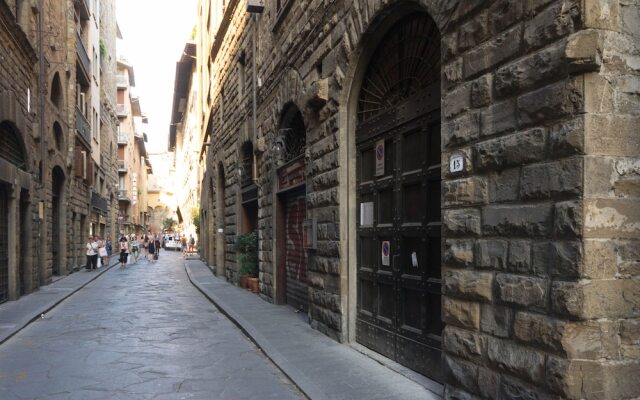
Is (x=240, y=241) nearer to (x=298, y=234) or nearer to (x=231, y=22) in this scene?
(x=298, y=234)

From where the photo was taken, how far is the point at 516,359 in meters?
→ 4.11

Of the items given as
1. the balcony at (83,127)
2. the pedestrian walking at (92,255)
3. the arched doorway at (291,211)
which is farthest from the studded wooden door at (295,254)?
the pedestrian walking at (92,255)

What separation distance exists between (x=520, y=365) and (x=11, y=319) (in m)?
10.1

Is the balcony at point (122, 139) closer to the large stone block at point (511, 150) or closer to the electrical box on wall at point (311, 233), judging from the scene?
the electrical box on wall at point (311, 233)

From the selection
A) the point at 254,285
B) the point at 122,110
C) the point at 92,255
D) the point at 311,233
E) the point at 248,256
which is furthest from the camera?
the point at 122,110

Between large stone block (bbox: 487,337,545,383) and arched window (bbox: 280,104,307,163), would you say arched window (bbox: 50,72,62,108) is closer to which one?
arched window (bbox: 280,104,307,163)

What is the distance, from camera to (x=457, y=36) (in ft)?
16.4

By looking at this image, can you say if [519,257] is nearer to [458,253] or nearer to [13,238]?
[458,253]

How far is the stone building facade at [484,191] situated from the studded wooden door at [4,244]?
28.9ft

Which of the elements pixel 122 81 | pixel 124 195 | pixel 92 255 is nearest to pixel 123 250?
pixel 92 255

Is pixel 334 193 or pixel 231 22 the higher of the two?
pixel 231 22

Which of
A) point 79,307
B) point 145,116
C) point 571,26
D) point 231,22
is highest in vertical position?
point 145,116

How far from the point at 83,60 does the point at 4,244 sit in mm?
15101

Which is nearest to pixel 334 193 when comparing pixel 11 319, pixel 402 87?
pixel 402 87
